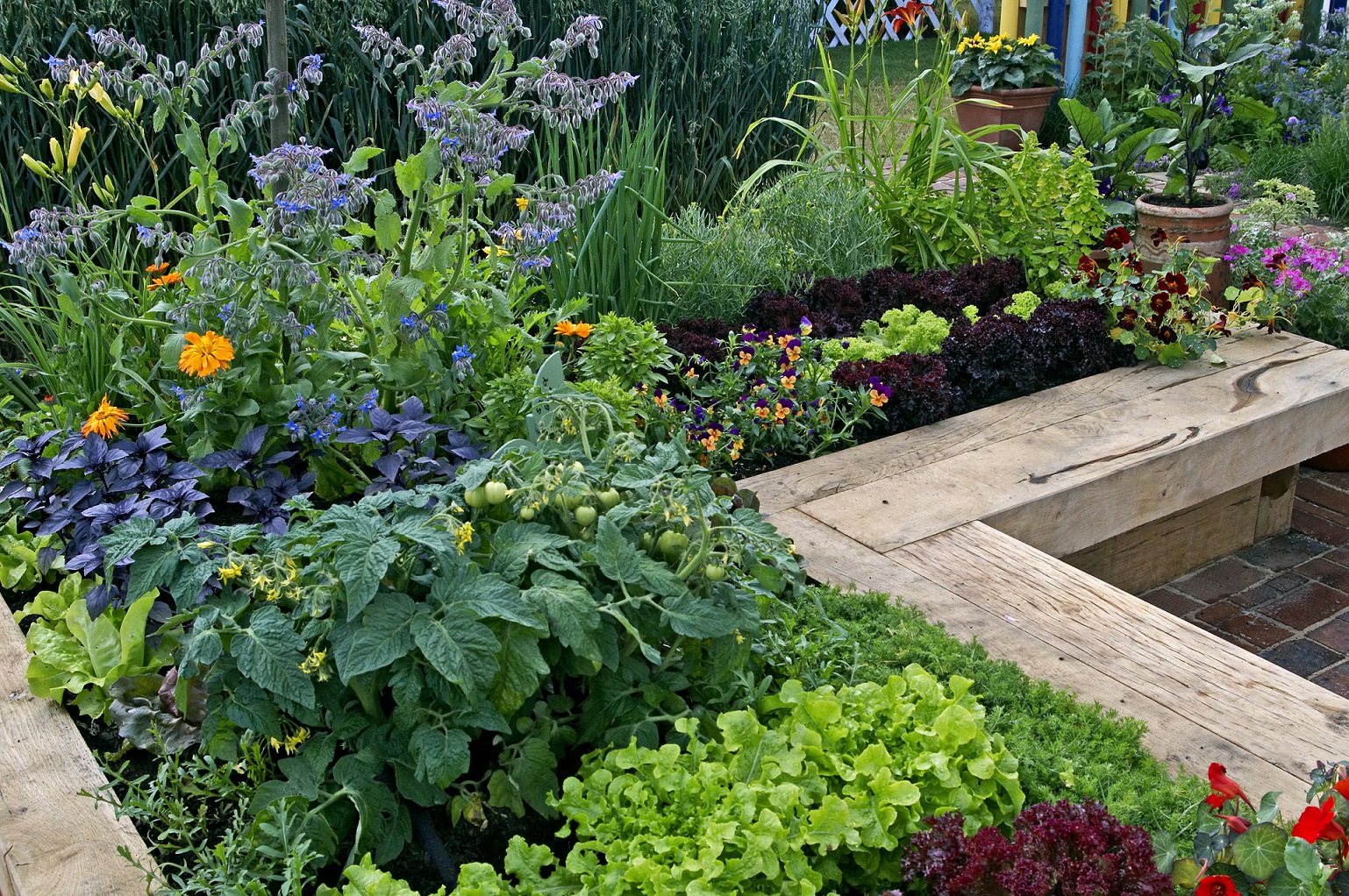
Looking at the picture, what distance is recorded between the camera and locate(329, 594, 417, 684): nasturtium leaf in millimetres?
1674

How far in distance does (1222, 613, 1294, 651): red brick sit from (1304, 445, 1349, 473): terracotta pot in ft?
4.08

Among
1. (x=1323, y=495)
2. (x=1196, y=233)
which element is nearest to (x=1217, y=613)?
(x=1323, y=495)

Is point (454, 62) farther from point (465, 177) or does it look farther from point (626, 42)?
point (626, 42)

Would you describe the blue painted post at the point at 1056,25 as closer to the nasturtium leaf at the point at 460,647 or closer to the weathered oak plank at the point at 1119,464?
the weathered oak plank at the point at 1119,464

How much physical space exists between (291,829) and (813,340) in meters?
2.30

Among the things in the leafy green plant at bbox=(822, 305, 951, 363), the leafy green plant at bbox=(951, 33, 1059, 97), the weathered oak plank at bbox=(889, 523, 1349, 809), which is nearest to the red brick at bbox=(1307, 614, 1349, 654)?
the weathered oak plank at bbox=(889, 523, 1349, 809)

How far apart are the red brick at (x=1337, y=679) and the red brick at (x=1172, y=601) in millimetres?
415

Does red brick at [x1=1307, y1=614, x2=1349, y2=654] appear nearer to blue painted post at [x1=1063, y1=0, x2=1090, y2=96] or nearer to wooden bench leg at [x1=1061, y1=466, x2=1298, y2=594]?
wooden bench leg at [x1=1061, y1=466, x2=1298, y2=594]

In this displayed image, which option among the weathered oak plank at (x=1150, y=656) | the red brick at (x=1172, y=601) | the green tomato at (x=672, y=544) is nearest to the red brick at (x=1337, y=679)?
the red brick at (x=1172, y=601)

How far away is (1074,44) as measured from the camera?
8.77 metres

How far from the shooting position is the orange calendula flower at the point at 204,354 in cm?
239

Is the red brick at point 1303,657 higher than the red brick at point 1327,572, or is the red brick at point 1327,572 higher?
the red brick at point 1303,657

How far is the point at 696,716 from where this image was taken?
2.02 m

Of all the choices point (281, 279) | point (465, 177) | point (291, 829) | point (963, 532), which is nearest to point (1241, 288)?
point (963, 532)
